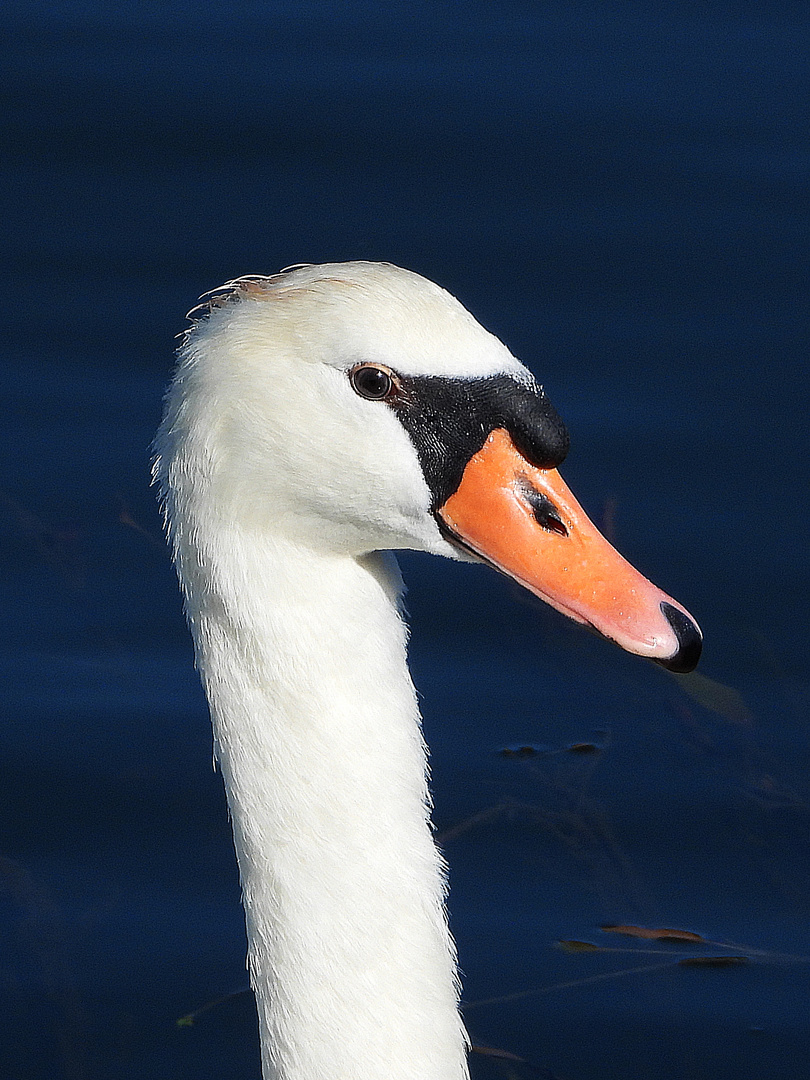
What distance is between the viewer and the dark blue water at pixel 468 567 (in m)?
5.34

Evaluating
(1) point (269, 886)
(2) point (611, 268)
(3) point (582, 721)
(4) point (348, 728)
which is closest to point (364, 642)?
(4) point (348, 728)

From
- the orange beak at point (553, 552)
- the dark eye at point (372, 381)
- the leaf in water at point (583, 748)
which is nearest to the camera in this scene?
the dark eye at point (372, 381)

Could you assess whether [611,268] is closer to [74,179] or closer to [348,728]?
[74,179]

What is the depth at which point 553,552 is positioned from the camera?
348 cm

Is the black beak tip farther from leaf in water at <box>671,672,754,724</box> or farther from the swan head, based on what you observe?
leaf in water at <box>671,672,754,724</box>

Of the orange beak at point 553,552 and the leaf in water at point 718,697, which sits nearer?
the orange beak at point 553,552

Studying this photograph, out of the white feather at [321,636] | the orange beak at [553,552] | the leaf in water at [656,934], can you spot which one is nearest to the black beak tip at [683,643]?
the orange beak at [553,552]

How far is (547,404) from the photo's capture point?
3418mm

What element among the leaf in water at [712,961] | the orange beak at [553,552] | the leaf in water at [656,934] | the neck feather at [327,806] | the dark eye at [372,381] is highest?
the dark eye at [372,381]

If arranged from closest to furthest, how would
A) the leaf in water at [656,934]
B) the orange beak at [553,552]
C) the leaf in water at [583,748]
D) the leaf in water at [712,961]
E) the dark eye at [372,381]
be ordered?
the dark eye at [372,381] → the orange beak at [553,552] → the leaf in water at [712,961] → the leaf in water at [656,934] → the leaf in water at [583,748]

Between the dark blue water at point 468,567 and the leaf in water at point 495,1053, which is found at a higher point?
the dark blue water at point 468,567

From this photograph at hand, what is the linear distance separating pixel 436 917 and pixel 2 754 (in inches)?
100

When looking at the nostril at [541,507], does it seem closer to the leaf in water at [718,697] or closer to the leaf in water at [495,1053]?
the leaf in water at [495,1053]

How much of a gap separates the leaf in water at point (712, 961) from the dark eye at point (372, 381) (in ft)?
8.76
